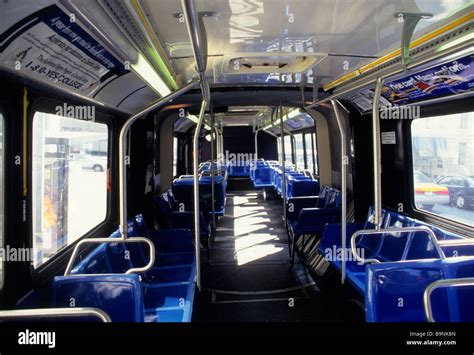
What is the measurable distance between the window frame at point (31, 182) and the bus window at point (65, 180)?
41 millimetres

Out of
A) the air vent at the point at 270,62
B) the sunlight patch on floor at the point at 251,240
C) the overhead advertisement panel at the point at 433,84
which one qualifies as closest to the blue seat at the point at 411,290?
the overhead advertisement panel at the point at 433,84

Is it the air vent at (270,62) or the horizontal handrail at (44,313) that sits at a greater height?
the air vent at (270,62)

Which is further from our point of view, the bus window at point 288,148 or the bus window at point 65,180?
the bus window at point 288,148

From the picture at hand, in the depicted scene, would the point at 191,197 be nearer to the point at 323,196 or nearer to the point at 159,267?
the point at 323,196

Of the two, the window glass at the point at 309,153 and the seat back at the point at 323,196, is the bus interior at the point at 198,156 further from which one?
the window glass at the point at 309,153

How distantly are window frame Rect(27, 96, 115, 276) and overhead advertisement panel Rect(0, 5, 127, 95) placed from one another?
247 millimetres

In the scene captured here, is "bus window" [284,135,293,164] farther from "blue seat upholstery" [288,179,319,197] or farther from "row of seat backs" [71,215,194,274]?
"row of seat backs" [71,215,194,274]

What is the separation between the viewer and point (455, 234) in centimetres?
318

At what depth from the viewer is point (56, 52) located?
6.21 ft

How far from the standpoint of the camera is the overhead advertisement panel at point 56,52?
155 centimetres

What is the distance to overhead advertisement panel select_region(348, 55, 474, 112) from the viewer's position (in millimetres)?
2613

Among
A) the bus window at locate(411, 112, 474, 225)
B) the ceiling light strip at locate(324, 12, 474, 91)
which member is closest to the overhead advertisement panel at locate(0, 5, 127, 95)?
the ceiling light strip at locate(324, 12, 474, 91)

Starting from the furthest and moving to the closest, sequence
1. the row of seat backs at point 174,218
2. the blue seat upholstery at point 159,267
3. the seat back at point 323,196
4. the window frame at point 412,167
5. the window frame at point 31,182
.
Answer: the seat back at point 323,196 < the row of seat backs at point 174,218 < the window frame at point 412,167 < the blue seat upholstery at point 159,267 < the window frame at point 31,182

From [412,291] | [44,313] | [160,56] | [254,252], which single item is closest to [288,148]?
[254,252]
